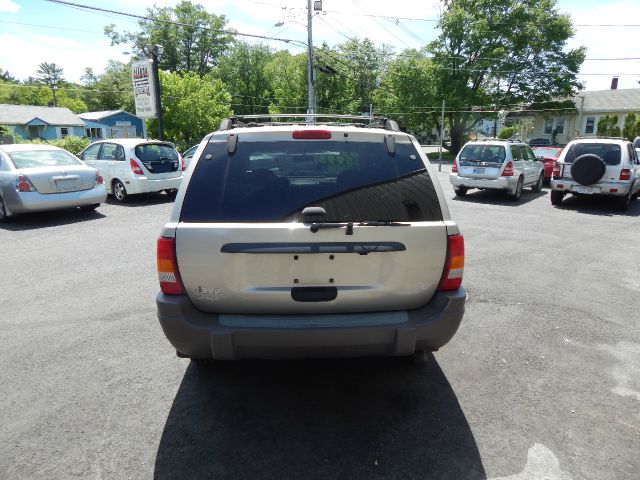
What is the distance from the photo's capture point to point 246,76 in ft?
189

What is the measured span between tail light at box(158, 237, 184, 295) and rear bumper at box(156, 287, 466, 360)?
6 cm

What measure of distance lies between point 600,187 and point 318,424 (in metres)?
11.2

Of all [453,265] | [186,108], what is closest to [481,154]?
[453,265]

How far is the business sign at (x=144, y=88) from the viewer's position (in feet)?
65.0

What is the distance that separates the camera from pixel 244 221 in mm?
2582

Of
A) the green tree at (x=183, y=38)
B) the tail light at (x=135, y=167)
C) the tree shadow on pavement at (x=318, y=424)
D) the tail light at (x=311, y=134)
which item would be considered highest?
the green tree at (x=183, y=38)

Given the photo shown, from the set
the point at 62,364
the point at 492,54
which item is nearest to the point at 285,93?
the point at 492,54

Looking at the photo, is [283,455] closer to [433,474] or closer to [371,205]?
[433,474]

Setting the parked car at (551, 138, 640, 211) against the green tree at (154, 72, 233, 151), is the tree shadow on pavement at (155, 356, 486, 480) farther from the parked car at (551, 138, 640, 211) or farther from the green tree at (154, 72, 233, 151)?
the green tree at (154, 72, 233, 151)

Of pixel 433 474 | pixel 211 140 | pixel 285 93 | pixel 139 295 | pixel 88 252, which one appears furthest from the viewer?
pixel 285 93

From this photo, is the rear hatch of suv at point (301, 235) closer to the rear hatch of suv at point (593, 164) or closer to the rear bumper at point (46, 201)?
the rear bumper at point (46, 201)

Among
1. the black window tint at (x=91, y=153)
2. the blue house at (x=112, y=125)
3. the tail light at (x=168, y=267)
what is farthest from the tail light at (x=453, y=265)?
the blue house at (x=112, y=125)

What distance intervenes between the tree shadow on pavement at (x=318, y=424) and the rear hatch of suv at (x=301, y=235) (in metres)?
0.78

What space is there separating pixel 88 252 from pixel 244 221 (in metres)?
5.45
